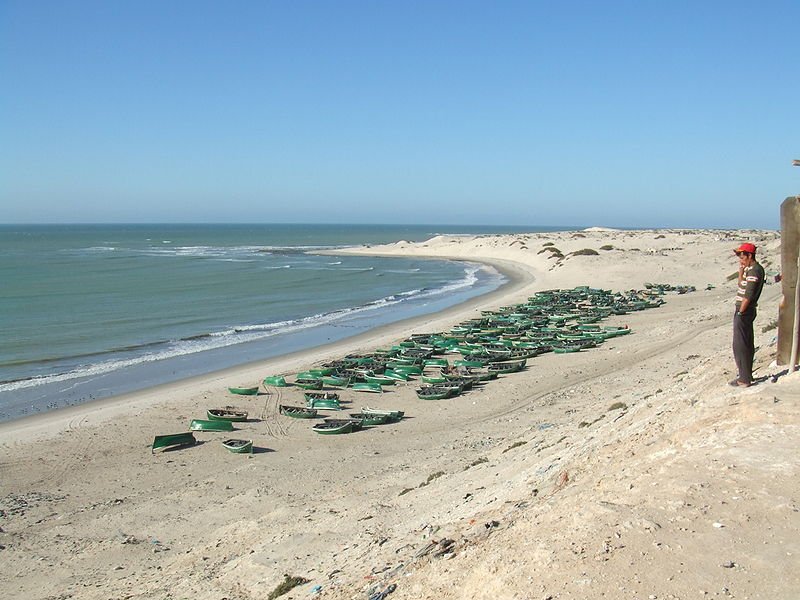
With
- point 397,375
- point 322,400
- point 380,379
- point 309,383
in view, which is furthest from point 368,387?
point 322,400

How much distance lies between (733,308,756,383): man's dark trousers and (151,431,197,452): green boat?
13943 millimetres

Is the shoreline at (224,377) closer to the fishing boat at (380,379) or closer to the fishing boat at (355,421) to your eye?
the fishing boat at (380,379)

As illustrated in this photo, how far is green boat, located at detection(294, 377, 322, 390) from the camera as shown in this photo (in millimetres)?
24359

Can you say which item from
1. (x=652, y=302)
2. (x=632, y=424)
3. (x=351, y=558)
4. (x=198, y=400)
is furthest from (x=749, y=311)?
(x=652, y=302)

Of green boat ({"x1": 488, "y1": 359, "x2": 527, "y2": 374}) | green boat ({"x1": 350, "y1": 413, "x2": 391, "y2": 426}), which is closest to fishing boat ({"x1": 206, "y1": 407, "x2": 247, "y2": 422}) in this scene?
green boat ({"x1": 350, "y1": 413, "x2": 391, "y2": 426})

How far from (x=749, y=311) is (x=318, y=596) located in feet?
22.9

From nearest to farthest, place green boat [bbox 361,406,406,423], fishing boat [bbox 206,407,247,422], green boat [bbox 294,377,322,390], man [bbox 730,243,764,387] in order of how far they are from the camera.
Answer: man [bbox 730,243,764,387] → green boat [bbox 361,406,406,423] → fishing boat [bbox 206,407,247,422] → green boat [bbox 294,377,322,390]

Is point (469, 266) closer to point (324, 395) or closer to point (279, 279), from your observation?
point (279, 279)

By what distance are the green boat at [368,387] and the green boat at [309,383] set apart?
4.40 feet

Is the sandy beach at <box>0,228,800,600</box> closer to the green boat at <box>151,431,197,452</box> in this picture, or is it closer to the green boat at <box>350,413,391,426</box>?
the green boat at <box>151,431,197,452</box>

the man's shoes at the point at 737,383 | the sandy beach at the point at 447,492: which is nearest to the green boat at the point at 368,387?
the sandy beach at the point at 447,492

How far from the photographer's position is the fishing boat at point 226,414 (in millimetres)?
20469

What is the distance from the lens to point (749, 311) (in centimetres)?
963

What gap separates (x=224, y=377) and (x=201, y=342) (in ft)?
27.3
